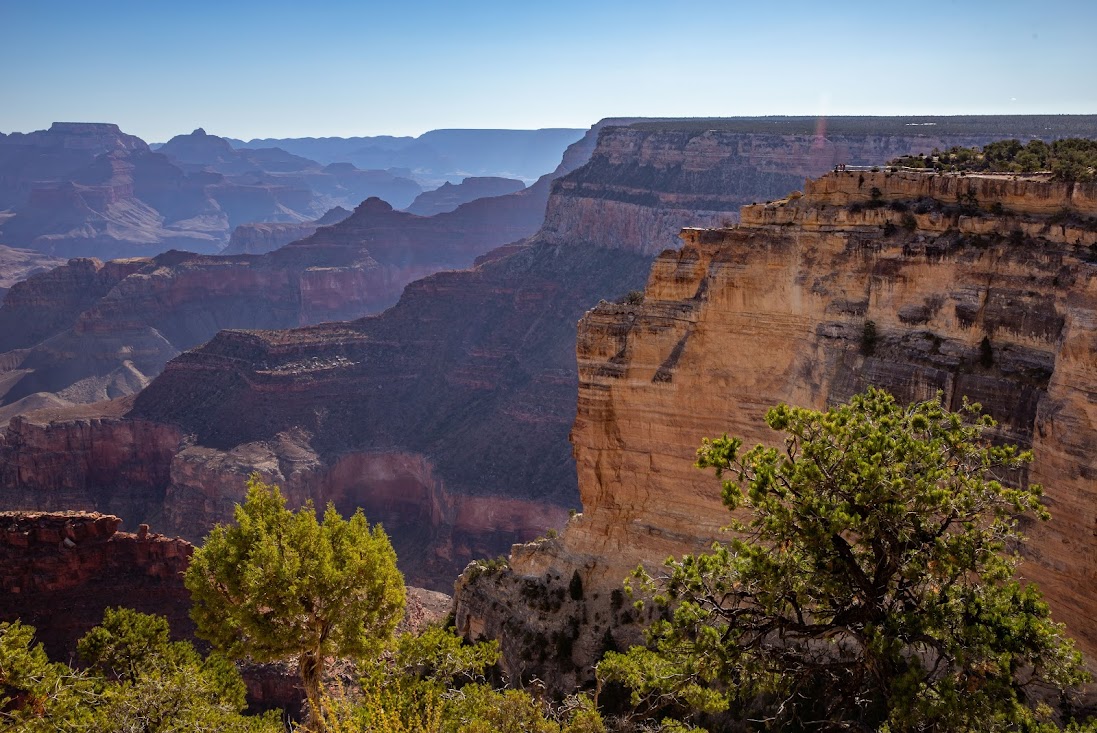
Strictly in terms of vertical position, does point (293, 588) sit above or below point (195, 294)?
above

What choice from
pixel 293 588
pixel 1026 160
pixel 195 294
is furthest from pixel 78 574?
pixel 195 294

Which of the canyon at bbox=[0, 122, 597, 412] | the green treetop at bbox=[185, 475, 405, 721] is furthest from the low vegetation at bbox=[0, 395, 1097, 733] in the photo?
the canyon at bbox=[0, 122, 597, 412]

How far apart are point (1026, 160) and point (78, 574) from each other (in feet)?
151

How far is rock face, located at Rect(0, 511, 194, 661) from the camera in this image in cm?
4400

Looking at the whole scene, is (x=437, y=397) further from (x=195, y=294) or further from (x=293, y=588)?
(x=195, y=294)

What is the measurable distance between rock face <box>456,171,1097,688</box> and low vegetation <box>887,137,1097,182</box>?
5.05 feet

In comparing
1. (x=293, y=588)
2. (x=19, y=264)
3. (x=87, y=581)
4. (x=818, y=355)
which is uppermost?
(x=818, y=355)

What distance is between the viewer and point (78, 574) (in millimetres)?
45594

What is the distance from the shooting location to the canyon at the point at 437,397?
74688 millimetres

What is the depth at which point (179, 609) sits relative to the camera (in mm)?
47500

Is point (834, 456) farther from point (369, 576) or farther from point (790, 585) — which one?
point (369, 576)

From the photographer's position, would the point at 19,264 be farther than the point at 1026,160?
Yes

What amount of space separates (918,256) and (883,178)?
3.34 meters

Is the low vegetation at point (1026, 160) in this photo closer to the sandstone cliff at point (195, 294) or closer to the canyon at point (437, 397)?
the canyon at point (437, 397)
